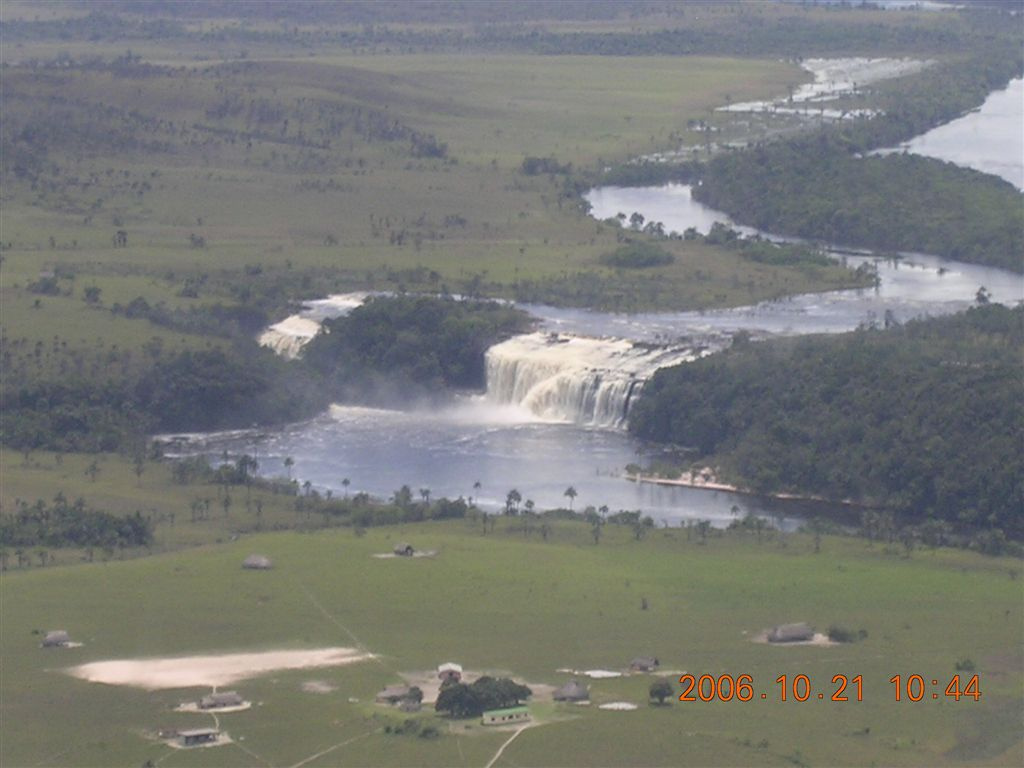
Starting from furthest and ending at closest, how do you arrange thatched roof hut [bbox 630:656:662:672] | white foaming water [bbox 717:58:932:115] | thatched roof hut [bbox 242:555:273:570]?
white foaming water [bbox 717:58:932:115] → thatched roof hut [bbox 242:555:273:570] → thatched roof hut [bbox 630:656:662:672]

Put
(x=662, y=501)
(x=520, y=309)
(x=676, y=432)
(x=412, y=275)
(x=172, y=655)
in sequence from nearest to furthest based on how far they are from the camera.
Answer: (x=172, y=655) < (x=662, y=501) < (x=676, y=432) < (x=520, y=309) < (x=412, y=275)

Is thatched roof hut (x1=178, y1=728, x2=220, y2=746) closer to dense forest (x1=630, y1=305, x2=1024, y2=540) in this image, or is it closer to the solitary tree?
the solitary tree

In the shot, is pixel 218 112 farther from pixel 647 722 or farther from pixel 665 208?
pixel 647 722

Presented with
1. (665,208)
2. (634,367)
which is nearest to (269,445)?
(634,367)

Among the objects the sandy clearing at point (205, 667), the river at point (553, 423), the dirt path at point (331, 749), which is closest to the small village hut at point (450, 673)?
the sandy clearing at point (205, 667)

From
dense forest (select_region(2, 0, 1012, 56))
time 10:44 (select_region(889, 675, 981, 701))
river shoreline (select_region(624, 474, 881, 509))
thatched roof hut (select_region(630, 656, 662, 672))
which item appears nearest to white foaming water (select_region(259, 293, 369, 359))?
river shoreline (select_region(624, 474, 881, 509))

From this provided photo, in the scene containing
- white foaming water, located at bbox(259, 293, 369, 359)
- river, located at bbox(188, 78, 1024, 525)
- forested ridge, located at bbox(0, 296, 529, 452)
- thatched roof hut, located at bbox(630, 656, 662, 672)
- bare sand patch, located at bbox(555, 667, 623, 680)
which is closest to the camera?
bare sand patch, located at bbox(555, 667, 623, 680)
